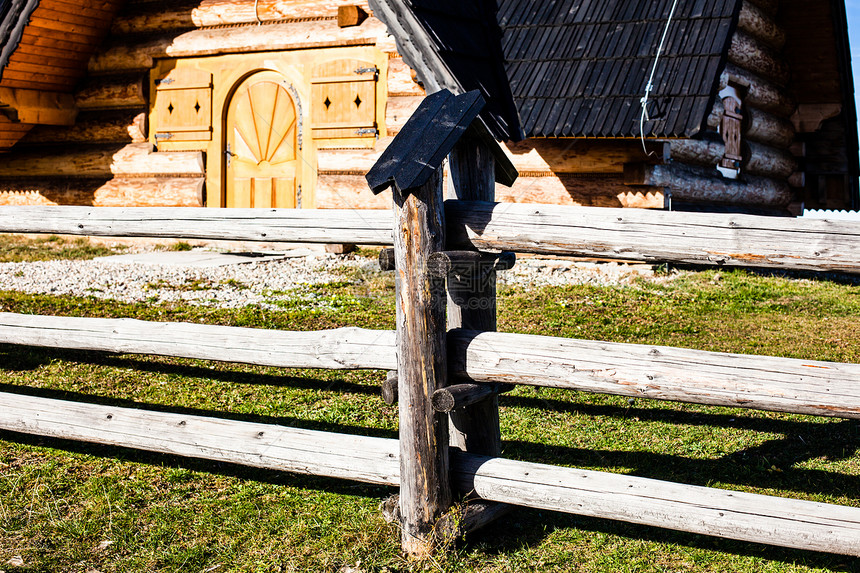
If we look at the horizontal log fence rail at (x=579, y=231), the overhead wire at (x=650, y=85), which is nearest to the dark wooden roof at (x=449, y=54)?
the overhead wire at (x=650, y=85)

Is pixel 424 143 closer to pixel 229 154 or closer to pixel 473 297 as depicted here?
pixel 473 297

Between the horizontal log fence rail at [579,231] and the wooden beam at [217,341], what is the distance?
0.43 meters

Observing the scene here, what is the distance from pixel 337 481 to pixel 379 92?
24.5 ft

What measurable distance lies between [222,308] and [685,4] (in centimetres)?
640

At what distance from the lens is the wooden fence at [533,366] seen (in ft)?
9.23

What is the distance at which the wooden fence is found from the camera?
9.23 ft

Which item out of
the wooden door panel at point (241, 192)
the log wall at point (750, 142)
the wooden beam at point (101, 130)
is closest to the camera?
the log wall at point (750, 142)

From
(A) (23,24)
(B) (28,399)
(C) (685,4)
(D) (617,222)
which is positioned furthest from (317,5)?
(D) (617,222)

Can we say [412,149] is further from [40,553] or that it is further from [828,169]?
[828,169]

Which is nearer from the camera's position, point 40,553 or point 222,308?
point 40,553

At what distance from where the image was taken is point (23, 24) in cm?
1057

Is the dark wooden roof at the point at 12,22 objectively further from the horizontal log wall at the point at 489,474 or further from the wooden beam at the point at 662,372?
the wooden beam at the point at 662,372

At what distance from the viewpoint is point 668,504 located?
118 inches

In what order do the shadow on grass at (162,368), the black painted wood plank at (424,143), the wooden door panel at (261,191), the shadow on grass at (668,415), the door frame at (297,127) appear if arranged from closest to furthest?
the black painted wood plank at (424,143), the shadow on grass at (668,415), the shadow on grass at (162,368), the door frame at (297,127), the wooden door panel at (261,191)
